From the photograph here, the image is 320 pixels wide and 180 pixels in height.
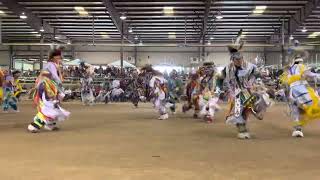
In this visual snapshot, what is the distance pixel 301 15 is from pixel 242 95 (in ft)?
67.1

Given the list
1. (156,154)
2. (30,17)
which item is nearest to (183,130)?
(156,154)

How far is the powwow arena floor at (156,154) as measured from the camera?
17.8 feet

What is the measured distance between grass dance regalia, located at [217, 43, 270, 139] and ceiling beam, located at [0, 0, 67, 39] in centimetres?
1896

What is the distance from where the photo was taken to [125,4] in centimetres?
2738

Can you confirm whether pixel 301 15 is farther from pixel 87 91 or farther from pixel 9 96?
pixel 9 96

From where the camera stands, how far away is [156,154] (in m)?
6.93

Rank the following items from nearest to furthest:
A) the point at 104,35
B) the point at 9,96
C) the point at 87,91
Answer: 1. the point at 9,96
2. the point at 87,91
3. the point at 104,35

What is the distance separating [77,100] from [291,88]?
788 inches

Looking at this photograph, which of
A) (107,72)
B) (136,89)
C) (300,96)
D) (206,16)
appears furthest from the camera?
(107,72)

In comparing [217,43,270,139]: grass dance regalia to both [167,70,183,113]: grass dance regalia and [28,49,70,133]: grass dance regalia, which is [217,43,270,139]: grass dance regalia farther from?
[167,70,183,113]: grass dance regalia

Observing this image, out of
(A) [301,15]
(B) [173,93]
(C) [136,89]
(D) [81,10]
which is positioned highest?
(D) [81,10]

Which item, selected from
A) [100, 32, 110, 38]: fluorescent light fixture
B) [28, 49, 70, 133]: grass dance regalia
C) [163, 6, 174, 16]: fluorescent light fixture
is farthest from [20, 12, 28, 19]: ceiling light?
[28, 49, 70, 133]: grass dance regalia

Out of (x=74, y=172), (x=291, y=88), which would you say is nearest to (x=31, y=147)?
(x=74, y=172)

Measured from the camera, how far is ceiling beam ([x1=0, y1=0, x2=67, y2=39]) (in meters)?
26.5
